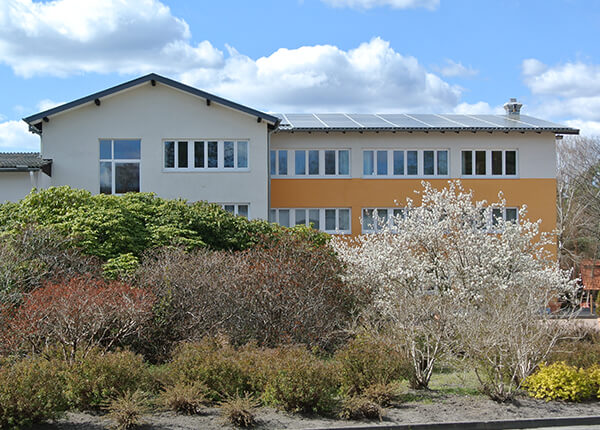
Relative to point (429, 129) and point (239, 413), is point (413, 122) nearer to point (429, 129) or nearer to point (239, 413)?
point (429, 129)

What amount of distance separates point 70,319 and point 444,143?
2047 centimetres

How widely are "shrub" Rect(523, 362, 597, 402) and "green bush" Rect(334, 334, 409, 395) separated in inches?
78.7

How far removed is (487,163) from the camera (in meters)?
28.0

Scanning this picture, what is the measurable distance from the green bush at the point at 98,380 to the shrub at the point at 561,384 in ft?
18.0

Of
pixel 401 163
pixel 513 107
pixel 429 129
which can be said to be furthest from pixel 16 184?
pixel 513 107

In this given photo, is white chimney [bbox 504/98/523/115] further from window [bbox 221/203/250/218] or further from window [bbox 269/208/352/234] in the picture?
window [bbox 221/203/250/218]

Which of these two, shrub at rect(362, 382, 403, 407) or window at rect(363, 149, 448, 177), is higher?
window at rect(363, 149, 448, 177)

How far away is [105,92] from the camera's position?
79.4 ft

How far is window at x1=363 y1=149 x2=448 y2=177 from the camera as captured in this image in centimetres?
2777

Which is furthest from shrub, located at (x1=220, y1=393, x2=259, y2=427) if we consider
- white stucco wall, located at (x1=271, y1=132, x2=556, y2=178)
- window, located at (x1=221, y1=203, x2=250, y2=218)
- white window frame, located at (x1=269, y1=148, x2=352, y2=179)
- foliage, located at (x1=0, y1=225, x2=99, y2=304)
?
white stucco wall, located at (x1=271, y1=132, x2=556, y2=178)

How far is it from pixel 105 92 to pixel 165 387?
56.3 ft

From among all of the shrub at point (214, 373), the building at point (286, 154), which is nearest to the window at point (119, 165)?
the building at point (286, 154)

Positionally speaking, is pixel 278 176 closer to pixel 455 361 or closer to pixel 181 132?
pixel 181 132

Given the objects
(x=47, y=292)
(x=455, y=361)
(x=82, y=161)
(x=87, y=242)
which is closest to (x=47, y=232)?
(x=87, y=242)
